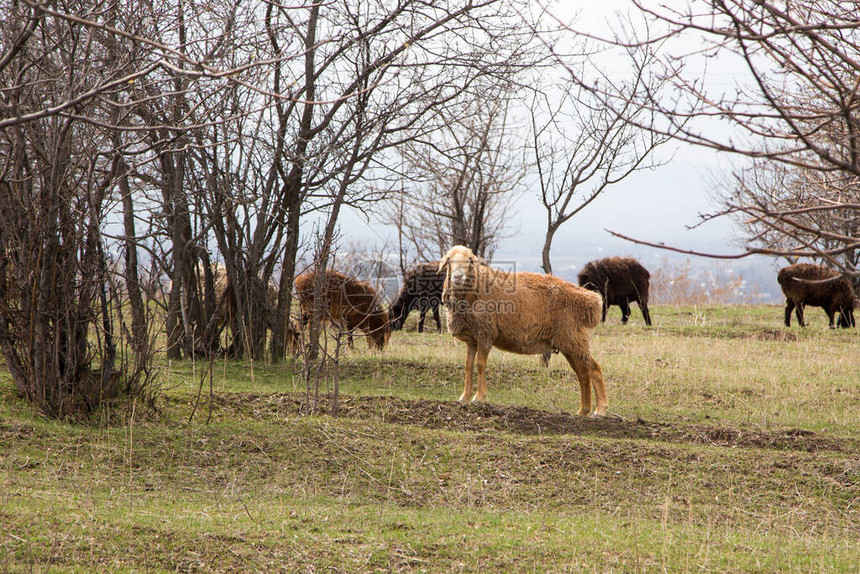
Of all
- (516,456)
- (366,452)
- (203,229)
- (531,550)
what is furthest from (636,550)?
(203,229)

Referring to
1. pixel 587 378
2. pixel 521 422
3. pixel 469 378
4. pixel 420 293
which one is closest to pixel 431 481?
pixel 521 422

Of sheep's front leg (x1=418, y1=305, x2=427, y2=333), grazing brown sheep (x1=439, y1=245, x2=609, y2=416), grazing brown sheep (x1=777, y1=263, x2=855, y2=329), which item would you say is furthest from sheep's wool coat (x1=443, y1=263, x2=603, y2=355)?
grazing brown sheep (x1=777, y1=263, x2=855, y2=329)

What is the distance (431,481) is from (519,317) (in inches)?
138

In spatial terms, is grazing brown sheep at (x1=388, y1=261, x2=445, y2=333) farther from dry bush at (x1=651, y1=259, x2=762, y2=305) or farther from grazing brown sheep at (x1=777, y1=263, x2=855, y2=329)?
dry bush at (x1=651, y1=259, x2=762, y2=305)

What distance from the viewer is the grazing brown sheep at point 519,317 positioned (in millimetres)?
10625

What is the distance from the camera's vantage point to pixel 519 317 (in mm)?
10648

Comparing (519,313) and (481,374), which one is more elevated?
(519,313)

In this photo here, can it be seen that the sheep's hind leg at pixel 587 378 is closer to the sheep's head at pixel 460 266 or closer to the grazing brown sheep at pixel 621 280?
the sheep's head at pixel 460 266

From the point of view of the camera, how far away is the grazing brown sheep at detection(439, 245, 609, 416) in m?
10.6

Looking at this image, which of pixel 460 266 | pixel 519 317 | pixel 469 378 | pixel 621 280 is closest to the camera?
pixel 460 266

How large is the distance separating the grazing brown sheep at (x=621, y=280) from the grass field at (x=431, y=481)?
8.57 m

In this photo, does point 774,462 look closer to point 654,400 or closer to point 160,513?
point 654,400

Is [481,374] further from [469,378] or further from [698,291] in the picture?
[698,291]

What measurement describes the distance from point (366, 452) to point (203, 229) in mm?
6029
